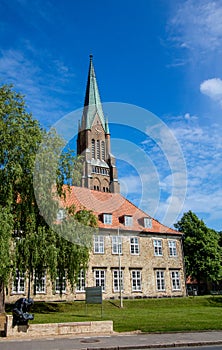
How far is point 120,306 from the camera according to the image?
2923cm

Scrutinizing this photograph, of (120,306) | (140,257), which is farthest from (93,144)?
(120,306)

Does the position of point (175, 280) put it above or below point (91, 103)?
below

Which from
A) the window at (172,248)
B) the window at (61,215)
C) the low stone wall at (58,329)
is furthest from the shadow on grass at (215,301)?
the low stone wall at (58,329)

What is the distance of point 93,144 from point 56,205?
62336 millimetres

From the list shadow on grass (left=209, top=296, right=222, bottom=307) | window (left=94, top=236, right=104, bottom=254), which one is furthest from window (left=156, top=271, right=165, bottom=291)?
window (left=94, top=236, right=104, bottom=254)

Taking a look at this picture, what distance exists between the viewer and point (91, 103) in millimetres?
84625

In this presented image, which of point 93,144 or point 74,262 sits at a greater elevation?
point 93,144

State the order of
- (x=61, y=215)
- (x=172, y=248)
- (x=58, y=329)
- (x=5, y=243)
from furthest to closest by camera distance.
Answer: (x=172, y=248) < (x=61, y=215) < (x=5, y=243) < (x=58, y=329)

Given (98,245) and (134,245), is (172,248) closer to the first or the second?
(134,245)

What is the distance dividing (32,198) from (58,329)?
9255 millimetres

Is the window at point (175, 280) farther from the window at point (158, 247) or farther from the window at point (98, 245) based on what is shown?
the window at point (98, 245)

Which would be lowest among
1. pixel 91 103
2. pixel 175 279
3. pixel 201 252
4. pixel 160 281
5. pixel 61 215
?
pixel 160 281

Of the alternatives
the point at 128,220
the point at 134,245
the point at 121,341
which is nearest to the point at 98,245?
the point at 134,245

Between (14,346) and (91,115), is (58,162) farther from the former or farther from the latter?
(91,115)
